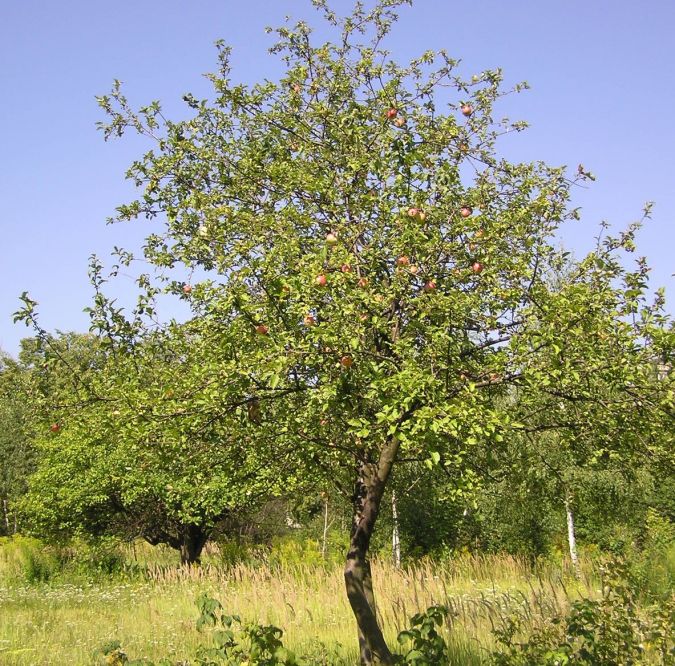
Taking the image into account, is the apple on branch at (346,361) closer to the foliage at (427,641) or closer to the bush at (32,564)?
the foliage at (427,641)

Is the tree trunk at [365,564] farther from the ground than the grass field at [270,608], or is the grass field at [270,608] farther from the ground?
the tree trunk at [365,564]

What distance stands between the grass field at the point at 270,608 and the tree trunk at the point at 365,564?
677 mm

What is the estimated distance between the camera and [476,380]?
5.80 metres

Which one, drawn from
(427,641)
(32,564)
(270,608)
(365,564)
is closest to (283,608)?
(270,608)

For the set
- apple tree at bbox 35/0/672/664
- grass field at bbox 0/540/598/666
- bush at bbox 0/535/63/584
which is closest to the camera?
apple tree at bbox 35/0/672/664

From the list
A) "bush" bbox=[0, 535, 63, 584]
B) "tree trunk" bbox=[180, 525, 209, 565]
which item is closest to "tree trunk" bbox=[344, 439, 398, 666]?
"tree trunk" bbox=[180, 525, 209, 565]

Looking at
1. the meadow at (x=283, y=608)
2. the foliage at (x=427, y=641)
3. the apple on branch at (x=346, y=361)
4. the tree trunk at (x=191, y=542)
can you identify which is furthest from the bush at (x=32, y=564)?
the apple on branch at (x=346, y=361)

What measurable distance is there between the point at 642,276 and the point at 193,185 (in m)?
4.18

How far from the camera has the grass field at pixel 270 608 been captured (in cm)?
838

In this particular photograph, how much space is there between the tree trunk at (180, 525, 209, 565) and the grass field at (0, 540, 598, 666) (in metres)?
2.46

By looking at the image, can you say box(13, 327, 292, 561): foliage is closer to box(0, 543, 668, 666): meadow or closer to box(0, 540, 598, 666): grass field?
box(0, 543, 668, 666): meadow

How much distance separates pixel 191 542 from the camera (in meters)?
17.3

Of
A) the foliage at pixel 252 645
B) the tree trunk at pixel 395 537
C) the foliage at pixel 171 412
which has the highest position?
the foliage at pixel 171 412

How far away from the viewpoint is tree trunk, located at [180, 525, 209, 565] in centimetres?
1716
